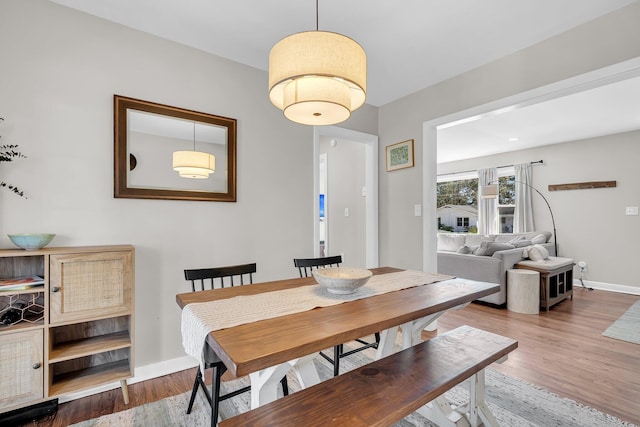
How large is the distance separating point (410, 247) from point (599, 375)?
5.65ft

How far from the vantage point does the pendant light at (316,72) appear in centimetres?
124

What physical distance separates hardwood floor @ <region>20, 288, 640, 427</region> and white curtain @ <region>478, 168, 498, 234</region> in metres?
2.92

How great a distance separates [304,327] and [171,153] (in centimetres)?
182

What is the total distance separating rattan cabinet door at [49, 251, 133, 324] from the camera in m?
1.64

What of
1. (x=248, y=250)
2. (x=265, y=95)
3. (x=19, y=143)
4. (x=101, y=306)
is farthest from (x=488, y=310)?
(x=19, y=143)

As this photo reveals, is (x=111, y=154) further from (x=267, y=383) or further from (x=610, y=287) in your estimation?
(x=610, y=287)

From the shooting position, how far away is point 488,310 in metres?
3.70

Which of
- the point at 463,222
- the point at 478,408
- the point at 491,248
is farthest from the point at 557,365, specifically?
the point at 463,222

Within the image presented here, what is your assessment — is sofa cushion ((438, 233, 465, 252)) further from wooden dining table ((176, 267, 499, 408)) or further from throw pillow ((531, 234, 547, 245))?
wooden dining table ((176, 267, 499, 408))

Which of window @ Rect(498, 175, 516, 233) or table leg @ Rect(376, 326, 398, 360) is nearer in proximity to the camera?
table leg @ Rect(376, 326, 398, 360)

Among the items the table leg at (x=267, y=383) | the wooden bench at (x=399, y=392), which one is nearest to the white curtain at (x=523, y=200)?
the wooden bench at (x=399, y=392)

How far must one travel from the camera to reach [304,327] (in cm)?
111

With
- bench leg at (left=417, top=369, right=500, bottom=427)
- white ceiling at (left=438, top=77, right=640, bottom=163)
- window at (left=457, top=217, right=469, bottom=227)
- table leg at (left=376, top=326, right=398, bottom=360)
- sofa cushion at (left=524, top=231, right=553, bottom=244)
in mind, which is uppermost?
white ceiling at (left=438, top=77, right=640, bottom=163)

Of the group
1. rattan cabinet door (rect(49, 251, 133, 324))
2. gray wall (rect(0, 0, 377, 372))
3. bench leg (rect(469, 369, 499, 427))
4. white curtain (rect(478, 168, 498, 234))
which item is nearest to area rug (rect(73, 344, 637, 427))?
bench leg (rect(469, 369, 499, 427))
